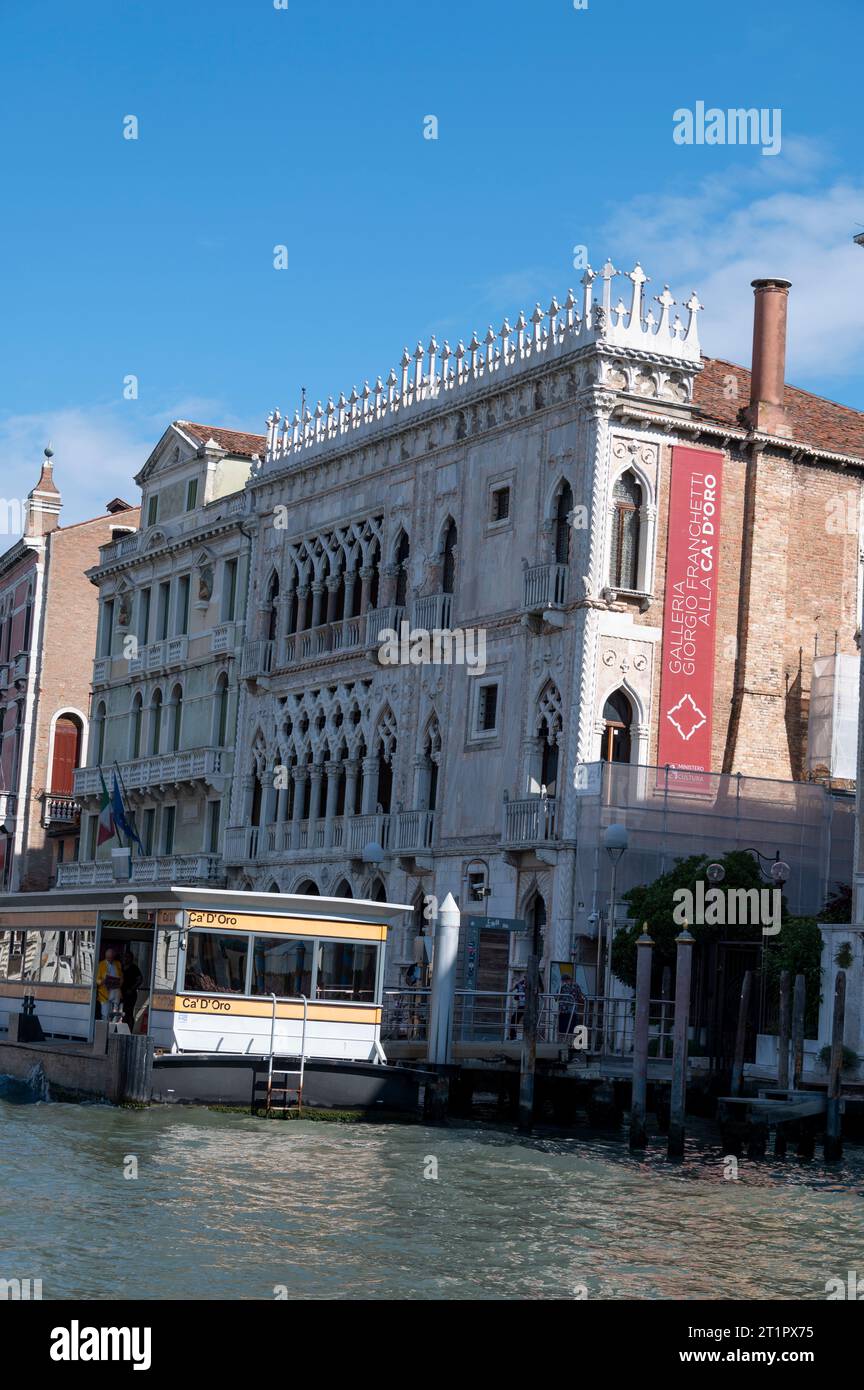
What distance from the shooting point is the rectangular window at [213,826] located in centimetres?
4312

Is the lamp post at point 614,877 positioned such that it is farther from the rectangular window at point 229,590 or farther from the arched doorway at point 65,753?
the arched doorway at point 65,753

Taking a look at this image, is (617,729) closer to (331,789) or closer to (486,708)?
(486,708)

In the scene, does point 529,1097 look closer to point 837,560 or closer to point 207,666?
point 837,560

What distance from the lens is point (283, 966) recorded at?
81.0ft

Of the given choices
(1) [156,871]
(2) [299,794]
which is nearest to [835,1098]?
(2) [299,794]

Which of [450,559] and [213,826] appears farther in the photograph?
[213,826]

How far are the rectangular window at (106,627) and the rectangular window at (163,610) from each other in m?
2.90

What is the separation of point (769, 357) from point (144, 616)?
17696 millimetres

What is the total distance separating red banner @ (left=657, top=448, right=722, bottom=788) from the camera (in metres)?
32.6

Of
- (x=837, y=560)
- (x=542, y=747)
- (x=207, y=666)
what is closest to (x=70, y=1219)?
(x=542, y=747)

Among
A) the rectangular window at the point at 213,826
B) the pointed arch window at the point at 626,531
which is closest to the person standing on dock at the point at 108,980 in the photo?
the pointed arch window at the point at 626,531

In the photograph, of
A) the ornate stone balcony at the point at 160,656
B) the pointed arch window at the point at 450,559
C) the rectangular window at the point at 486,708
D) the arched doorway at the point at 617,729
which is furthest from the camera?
the ornate stone balcony at the point at 160,656

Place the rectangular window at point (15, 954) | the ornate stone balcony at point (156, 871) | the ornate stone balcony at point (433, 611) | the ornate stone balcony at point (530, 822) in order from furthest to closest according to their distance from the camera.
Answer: the ornate stone balcony at point (156, 871) < the ornate stone balcony at point (433, 611) < the ornate stone balcony at point (530, 822) < the rectangular window at point (15, 954)

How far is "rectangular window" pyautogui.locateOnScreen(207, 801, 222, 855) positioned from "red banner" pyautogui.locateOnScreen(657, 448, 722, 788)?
13.0 meters
